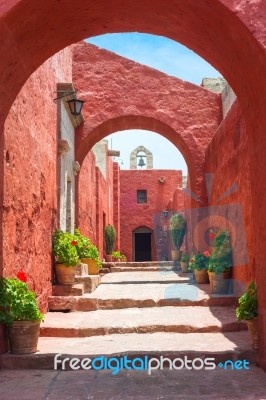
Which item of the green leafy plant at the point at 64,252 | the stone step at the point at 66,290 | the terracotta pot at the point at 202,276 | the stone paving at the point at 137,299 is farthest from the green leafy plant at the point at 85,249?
the terracotta pot at the point at 202,276

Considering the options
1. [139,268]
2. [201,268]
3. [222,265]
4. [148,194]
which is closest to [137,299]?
[222,265]

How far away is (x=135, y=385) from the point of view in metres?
4.12

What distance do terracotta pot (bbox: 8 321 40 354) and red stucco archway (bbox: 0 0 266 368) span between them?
1.96 meters

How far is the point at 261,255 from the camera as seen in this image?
4.59 meters

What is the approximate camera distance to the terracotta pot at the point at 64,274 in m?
8.13

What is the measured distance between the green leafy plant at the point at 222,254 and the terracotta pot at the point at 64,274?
223 centimetres

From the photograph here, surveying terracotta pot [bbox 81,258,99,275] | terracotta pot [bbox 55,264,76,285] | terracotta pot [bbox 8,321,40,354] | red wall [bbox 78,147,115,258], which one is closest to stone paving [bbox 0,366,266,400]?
terracotta pot [bbox 8,321,40,354]

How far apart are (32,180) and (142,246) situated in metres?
22.8

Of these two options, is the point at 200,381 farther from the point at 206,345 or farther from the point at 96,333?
the point at 96,333

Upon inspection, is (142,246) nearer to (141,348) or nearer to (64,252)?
(64,252)

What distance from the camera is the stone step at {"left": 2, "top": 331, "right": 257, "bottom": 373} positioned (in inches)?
191

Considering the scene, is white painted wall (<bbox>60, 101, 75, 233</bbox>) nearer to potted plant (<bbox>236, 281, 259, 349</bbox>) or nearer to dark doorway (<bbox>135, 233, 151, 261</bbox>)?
potted plant (<bbox>236, 281, 259, 349</bbox>)

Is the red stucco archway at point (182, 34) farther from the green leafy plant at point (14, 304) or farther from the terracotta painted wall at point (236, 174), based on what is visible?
the terracotta painted wall at point (236, 174)

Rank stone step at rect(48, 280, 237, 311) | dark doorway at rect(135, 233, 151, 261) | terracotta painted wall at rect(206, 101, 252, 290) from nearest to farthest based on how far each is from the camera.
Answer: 1. terracotta painted wall at rect(206, 101, 252, 290)
2. stone step at rect(48, 280, 237, 311)
3. dark doorway at rect(135, 233, 151, 261)
